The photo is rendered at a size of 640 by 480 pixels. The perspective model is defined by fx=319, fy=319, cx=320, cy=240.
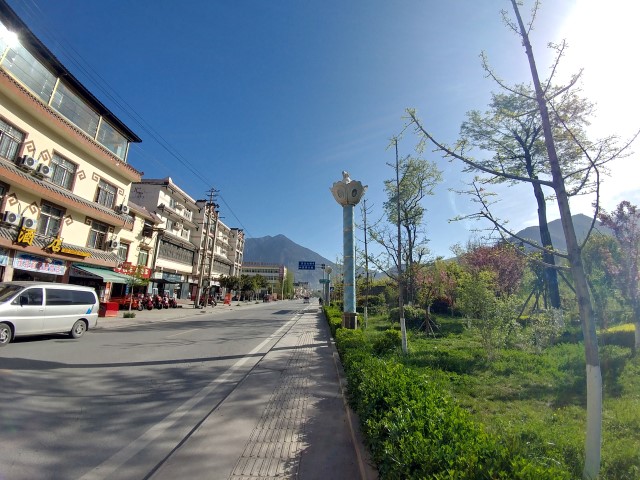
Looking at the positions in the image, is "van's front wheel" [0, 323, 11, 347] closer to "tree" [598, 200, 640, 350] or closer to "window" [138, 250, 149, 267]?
"tree" [598, 200, 640, 350]

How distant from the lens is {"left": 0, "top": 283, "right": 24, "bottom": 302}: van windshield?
9.15m

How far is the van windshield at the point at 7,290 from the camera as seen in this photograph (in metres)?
9.15

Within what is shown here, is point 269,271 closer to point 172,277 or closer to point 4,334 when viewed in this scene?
point 172,277

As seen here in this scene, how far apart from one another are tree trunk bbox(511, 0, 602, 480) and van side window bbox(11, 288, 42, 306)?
1293 centimetres

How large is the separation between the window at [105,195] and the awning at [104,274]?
14.9ft

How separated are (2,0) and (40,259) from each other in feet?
39.4

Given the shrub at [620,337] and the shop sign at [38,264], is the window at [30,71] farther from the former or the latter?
the shrub at [620,337]

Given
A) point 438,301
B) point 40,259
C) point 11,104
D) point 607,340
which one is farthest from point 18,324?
point 438,301

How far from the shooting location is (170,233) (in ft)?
124

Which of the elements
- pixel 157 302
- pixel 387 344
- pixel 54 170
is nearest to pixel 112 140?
pixel 54 170

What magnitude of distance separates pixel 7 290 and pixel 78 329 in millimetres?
2776

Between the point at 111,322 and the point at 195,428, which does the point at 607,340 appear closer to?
the point at 195,428

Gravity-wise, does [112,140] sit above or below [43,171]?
above

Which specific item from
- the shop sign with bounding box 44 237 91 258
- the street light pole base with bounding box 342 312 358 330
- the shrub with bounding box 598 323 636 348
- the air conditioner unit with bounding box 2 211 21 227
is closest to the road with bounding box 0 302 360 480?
the street light pole base with bounding box 342 312 358 330
